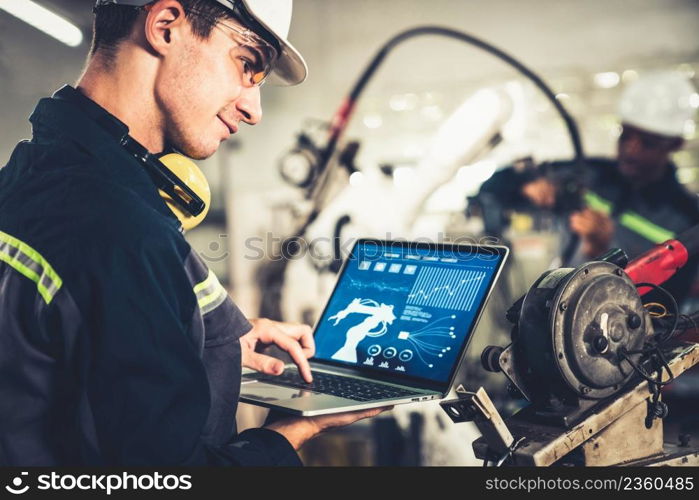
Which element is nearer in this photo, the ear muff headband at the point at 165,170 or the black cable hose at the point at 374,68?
the ear muff headband at the point at 165,170

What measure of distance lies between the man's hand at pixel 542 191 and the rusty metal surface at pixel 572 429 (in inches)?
71.4

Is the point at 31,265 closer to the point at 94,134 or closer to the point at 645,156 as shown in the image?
the point at 94,134

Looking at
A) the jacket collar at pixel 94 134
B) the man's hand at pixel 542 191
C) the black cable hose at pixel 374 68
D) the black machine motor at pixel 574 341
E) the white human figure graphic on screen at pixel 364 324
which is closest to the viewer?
the jacket collar at pixel 94 134

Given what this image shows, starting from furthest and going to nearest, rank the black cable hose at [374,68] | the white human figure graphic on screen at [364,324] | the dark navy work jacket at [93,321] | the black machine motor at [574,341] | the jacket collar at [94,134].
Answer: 1. the black cable hose at [374,68]
2. the white human figure graphic on screen at [364,324]
3. the black machine motor at [574,341]
4. the jacket collar at [94,134]
5. the dark navy work jacket at [93,321]

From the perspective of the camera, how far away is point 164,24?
0.99m

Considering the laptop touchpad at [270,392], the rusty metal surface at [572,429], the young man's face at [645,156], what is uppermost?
the young man's face at [645,156]

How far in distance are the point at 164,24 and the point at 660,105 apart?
2.77m

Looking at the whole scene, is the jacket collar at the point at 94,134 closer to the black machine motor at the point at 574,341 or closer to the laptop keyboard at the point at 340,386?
the laptop keyboard at the point at 340,386

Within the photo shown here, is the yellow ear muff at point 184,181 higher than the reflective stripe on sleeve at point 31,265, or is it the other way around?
the yellow ear muff at point 184,181

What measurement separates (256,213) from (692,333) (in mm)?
2427

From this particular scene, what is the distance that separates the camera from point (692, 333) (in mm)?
1178

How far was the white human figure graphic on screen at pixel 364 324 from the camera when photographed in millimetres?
1347

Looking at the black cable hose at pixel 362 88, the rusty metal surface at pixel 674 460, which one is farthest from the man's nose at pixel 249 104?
the black cable hose at pixel 362 88

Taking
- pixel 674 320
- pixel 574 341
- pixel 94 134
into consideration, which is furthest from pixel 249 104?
pixel 674 320
